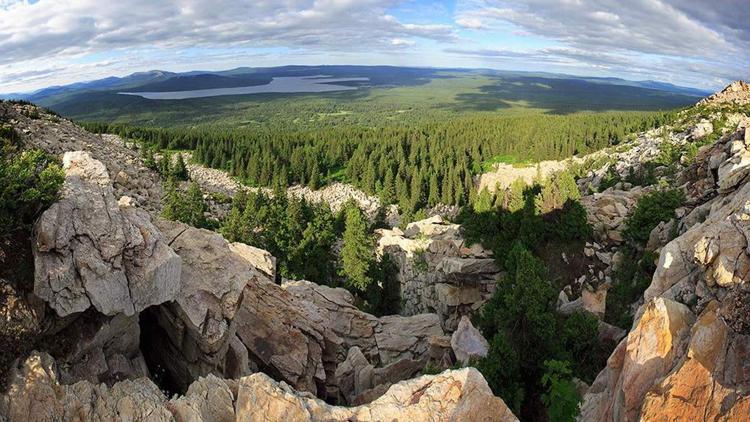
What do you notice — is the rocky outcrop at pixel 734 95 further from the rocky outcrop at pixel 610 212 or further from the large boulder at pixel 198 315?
the large boulder at pixel 198 315

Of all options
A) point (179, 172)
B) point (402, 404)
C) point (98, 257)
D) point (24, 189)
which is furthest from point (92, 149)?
point (402, 404)

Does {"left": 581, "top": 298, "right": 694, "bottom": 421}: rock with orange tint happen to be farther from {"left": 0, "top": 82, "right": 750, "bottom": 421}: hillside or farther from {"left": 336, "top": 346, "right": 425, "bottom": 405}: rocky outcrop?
{"left": 336, "top": 346, "right": 425, "bottom": 405}: rocky outcrop

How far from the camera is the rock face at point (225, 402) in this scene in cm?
1309

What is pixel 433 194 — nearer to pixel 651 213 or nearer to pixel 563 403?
pixel 651 213

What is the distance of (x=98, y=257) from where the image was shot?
1600 centimetres

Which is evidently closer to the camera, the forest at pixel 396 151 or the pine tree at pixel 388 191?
Answer: the pine tree at pixel 388 191

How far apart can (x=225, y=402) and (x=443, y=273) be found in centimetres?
3086

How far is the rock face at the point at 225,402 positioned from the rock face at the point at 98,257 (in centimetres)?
214

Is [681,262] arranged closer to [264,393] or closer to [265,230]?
[264,393]

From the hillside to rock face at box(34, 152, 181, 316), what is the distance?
58 millimetres

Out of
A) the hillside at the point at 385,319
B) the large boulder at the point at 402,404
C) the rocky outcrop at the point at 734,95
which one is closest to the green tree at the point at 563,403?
the hillside at the point at 385,319

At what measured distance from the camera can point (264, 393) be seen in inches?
→ 579

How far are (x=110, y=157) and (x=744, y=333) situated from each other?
95.2 metres

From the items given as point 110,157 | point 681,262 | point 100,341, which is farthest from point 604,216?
point 110,157
